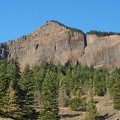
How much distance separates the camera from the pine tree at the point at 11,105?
68562 millimetres

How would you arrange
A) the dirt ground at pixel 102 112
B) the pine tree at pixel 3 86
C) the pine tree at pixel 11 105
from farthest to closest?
1. the dirt ground at pixel 102 112
2. the pine tree at pixel 3 86
3. the pine tree at pixel 11 105

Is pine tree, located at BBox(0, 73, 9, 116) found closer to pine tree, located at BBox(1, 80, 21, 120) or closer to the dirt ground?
pine tree, located at BBox(1, 80, 21, 120)

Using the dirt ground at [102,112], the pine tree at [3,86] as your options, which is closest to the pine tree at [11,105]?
the pine tree at [3,86]

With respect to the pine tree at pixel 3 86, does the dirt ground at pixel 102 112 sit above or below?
below

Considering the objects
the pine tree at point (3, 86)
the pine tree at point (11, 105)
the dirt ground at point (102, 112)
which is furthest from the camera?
the dirt ground at point (102, 112)

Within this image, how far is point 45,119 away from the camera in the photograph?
71.1 meters

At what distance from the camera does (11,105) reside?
69562 millimetres

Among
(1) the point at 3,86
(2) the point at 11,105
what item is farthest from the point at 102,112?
(2) the point at 11,105

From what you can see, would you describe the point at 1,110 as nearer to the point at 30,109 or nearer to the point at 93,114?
the point at 30,109

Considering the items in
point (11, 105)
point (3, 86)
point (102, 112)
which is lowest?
point (102, 112)

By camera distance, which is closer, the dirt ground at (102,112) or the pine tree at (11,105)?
the pine tree at (11,105)

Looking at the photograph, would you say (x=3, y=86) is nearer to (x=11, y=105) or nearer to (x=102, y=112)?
(x=11, y=105)

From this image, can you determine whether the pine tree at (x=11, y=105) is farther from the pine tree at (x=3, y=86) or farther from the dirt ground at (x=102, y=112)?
the dirt ground at (x=102, y=112)

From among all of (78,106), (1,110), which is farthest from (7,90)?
(78,106)
